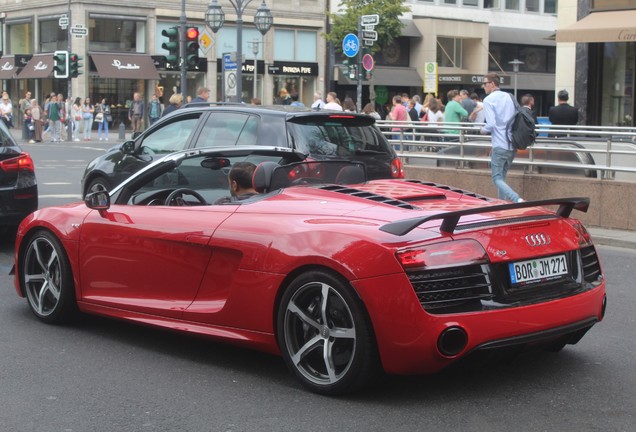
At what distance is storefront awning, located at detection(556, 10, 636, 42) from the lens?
72.3ft

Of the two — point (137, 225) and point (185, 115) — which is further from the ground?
point (185, 115)

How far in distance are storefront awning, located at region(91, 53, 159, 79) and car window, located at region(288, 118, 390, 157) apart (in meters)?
39.8

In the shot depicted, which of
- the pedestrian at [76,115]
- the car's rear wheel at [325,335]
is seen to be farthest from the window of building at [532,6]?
the car's rear wheel at [325,335]

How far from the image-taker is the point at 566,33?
22.9 metres

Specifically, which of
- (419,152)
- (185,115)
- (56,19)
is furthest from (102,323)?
(56,19)

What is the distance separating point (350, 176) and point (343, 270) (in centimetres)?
172

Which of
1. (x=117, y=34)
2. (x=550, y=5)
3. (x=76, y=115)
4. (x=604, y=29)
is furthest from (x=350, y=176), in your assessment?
(x=550, y=5)

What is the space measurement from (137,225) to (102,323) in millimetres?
1239

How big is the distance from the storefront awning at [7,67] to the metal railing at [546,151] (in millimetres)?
39594

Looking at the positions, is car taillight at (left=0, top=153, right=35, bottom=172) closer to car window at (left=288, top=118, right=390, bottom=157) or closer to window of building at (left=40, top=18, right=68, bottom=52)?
car window at (left=288, top=118, right=390, bottom=157)

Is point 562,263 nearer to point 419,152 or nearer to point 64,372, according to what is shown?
point 64,372

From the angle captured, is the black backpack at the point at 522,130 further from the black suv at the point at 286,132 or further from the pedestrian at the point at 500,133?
the black suv at the point at 286,132

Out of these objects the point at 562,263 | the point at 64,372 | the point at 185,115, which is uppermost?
the point at 185,115

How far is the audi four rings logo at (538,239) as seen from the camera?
202 inches
